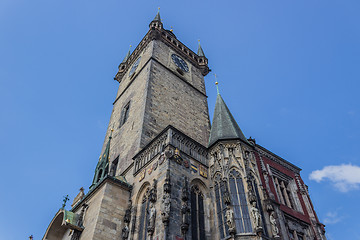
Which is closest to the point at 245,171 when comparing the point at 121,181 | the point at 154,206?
the point at 154,206

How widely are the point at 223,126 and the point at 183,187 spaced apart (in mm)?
5050

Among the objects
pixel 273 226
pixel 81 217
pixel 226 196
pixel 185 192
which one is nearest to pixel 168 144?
pixel 185 192

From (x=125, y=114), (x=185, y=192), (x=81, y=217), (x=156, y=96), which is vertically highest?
(x=125, y=114)

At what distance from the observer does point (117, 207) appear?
13758 millimetres

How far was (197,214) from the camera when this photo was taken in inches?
500

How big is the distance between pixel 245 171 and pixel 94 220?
6.65 meters

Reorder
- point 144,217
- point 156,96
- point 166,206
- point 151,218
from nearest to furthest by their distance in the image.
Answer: point 166,206
point 151,218
point 144,217
point 156,96

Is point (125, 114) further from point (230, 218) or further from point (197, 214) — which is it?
point (230, 218)

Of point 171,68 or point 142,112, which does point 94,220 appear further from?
point 171,68

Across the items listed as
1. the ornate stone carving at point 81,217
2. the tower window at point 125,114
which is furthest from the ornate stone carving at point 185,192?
the tower window at point 125,114

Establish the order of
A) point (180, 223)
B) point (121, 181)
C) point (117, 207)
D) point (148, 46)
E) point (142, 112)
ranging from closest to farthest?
1. point (180, 223)
2. point (117, 207)
3. point (121, 181)
4. point (142, 112)
5. point (148, 46)

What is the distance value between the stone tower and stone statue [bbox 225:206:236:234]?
35 millimetres

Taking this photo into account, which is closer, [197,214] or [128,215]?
[197,214]

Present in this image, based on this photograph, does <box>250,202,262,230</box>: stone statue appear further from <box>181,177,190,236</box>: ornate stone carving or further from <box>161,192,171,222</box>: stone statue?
<box>161,192,171,222</box>: stone statue
